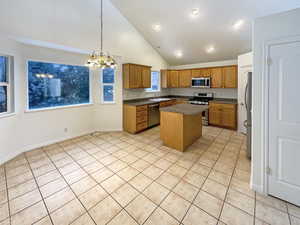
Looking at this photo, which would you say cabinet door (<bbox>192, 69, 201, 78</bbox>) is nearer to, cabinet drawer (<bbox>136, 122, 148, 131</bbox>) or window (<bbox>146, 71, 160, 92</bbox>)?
window (<bbox>146, 71, 160, 92</bbox>)

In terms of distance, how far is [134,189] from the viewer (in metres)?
2.25

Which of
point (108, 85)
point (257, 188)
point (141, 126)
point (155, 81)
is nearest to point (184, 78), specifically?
point (155, 81)

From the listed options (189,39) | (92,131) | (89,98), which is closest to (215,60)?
(189,39)

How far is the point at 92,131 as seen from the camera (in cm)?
502

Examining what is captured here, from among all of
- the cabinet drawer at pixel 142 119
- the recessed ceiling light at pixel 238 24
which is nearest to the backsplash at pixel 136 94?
the cabinet drawer at pixel 142 119

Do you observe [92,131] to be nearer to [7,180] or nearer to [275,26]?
[7,180]

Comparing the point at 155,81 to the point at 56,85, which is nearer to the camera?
the point at 56,85

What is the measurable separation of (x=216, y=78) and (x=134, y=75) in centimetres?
312

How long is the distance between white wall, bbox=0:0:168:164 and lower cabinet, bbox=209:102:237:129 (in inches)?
134

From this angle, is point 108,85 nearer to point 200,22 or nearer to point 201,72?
point 200,22

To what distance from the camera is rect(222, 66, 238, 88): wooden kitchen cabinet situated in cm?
529

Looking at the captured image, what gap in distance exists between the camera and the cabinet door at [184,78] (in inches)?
256

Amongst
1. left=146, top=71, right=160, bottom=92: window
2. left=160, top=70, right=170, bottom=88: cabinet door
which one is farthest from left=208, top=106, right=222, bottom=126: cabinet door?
left=146, top=71, right=160, bottom=92: window

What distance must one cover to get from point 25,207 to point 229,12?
541cm
